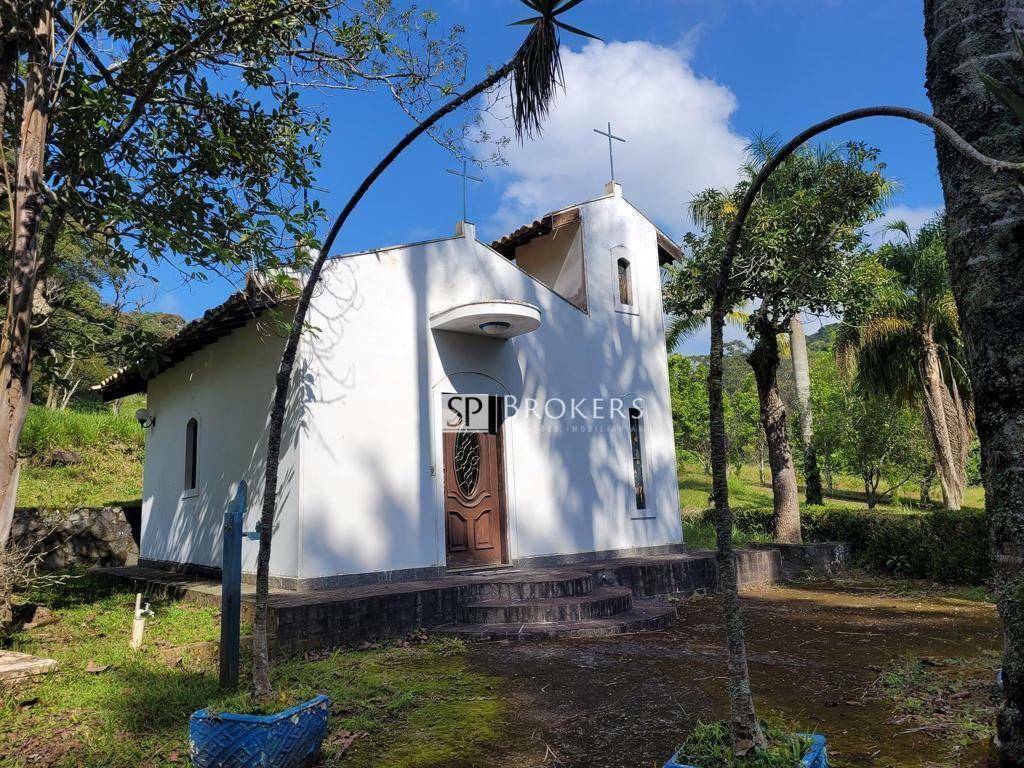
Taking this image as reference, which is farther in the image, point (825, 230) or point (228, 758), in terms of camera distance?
point (825, 230)

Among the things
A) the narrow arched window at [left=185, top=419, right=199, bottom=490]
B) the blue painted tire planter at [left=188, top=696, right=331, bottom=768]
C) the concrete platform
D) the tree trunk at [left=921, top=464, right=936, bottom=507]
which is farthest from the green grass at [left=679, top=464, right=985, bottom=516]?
the blue painted tire planter at [left=188, top=696, right=331, bottom=768]

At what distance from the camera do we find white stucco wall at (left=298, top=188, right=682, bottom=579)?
853 centimetres

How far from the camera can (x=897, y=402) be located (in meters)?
18.2

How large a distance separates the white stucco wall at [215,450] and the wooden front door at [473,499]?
87.6 inches

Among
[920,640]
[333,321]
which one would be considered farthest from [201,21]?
[920,640]

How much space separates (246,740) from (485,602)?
4592mm

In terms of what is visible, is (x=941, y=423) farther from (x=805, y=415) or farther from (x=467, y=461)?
(x=467, y=461)

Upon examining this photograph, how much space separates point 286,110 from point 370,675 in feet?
20.4

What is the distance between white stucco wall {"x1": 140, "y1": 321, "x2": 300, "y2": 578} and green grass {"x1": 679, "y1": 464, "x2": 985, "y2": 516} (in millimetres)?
15172

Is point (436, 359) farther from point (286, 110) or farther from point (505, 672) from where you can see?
point (505, 672)

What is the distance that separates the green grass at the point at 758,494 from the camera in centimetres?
2459

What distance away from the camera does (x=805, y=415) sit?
18.3 m

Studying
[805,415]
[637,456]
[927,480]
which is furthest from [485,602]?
[927,480]

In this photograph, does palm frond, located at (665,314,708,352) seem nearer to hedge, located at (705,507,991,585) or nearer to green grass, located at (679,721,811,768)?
hedge, located at (705,507,991,585)
